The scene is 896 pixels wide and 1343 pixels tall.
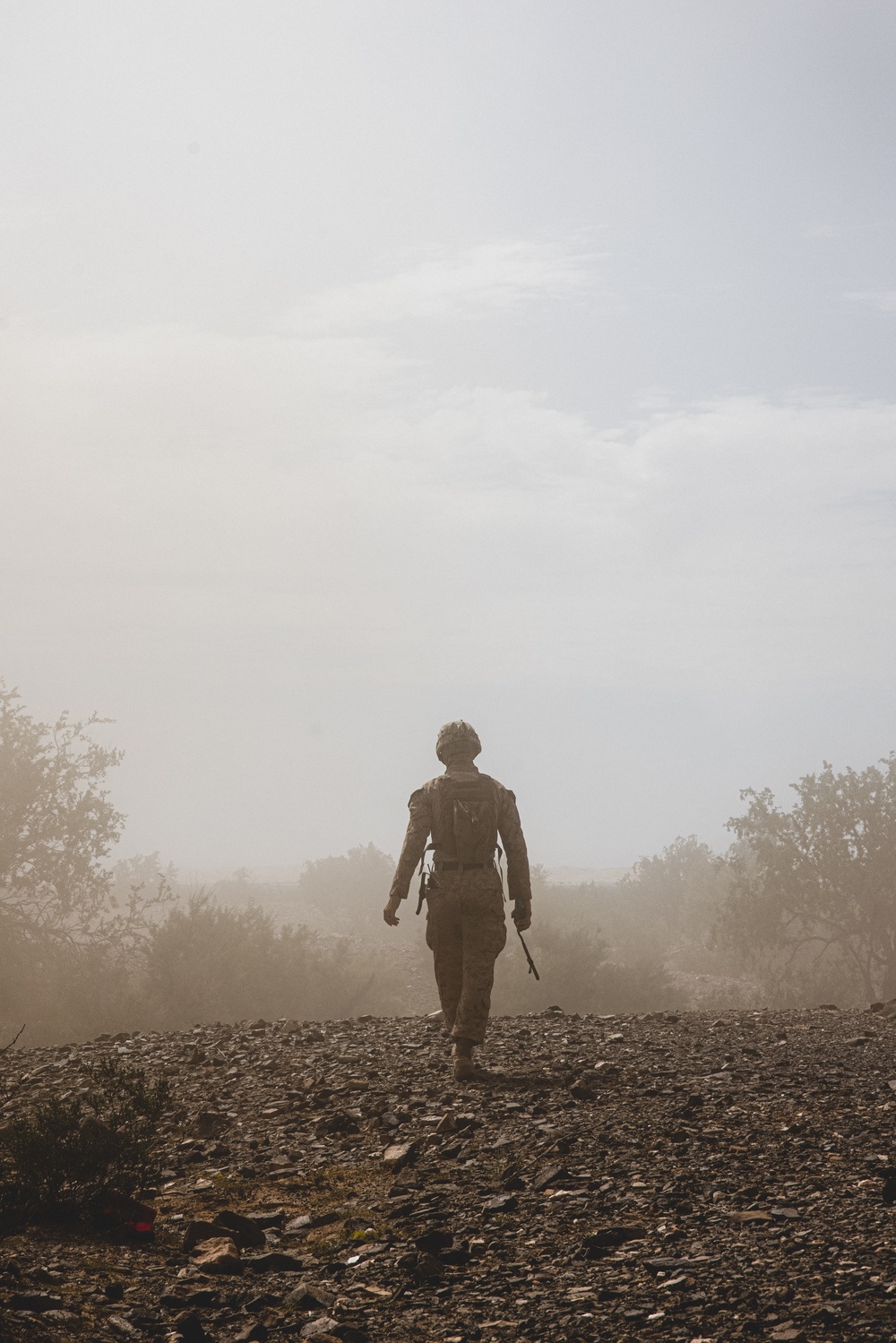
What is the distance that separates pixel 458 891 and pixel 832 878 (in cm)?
2751

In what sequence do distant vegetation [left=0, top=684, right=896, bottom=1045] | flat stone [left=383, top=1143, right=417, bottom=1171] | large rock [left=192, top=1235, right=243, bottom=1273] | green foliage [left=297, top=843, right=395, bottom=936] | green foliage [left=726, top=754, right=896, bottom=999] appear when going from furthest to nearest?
1. green foliage [left=297, top=843, right=395, bottom=936]
2. green foliage [left=726, top=754, right=896, bottom=999]
3. distant vegetation [left=0, top=684, right=896, bottom=1045]
4. flat stone [left=383, top=1143, right=417, bottom=1171]
5. large rock [left=192, top=1235, right=243, bottom=1273]

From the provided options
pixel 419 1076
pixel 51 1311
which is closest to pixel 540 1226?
pixel 51 1311

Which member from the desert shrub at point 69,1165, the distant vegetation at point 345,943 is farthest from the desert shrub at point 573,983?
the desert shrub at point 69,1165

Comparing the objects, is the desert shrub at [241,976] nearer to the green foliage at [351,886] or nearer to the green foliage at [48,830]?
the green foliage at [48,830]

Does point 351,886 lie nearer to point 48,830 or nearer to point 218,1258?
point 48,830

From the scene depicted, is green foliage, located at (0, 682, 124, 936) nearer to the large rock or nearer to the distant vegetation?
the distant vegetation

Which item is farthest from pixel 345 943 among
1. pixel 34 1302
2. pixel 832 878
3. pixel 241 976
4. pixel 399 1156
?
pixel 34 1302

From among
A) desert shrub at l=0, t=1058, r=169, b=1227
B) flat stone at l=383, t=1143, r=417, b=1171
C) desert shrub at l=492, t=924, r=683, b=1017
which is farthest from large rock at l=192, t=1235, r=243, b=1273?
desert shrub at l=492, t=924, r=683, b=1017

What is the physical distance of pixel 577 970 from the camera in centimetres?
2972

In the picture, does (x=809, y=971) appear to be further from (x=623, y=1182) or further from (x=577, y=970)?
(x=623, y=1182)

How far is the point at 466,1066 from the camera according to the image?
9328 mm

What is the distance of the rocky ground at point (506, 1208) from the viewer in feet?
14.6

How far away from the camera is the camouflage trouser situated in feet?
32.3

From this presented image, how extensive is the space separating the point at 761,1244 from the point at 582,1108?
10.3 ft
